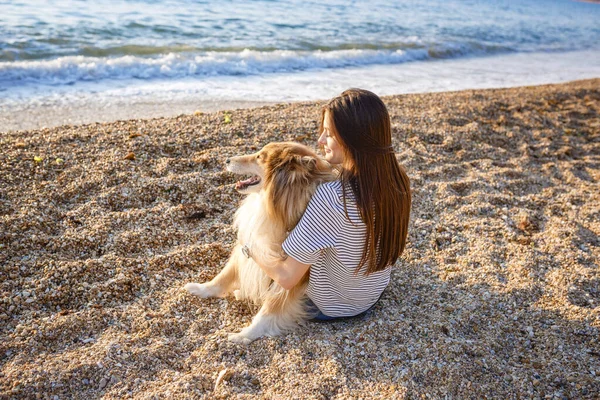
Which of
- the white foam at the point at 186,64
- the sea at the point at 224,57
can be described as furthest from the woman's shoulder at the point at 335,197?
the white foam at the point at 186,64

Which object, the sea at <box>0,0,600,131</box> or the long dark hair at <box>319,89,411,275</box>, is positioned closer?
the long dark hair at <box>319,89,411,275</box>

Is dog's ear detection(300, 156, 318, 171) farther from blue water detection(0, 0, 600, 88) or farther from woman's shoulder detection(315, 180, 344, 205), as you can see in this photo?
blue water detection(0, 0, 600, 88)

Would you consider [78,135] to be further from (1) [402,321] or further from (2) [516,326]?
(2) [516,326]

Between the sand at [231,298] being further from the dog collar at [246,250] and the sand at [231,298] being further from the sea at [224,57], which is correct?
A: the sea at [224,57]

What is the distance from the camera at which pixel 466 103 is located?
7340 millimetres

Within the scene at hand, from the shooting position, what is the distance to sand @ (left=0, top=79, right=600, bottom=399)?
8.50 ft

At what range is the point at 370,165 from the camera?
2453mm

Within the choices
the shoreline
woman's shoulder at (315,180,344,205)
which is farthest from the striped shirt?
the shoreline

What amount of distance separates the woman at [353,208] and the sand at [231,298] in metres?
0.45

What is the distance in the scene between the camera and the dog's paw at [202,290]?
10.5ft

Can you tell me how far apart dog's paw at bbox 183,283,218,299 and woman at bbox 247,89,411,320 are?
2.09 feet

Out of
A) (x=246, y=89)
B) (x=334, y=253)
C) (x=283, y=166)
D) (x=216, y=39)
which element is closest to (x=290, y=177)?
(x=283, y=166)

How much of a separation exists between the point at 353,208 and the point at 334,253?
0.33m

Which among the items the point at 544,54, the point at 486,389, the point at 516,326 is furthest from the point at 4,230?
the point at 544,54
